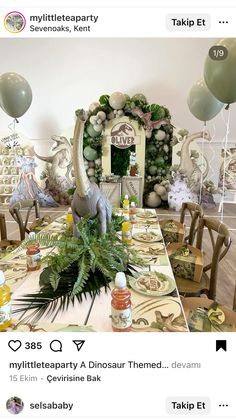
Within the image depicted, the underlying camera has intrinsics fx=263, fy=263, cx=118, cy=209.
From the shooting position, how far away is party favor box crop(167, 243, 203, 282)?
1.27 metres

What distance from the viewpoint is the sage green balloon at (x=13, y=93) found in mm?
2130

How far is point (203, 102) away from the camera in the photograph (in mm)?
2107

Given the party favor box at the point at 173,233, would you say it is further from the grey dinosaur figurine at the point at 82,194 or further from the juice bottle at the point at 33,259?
the juice bottle at the point at 33,259

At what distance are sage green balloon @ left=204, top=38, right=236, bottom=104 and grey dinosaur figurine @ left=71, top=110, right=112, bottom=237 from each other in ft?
2.20

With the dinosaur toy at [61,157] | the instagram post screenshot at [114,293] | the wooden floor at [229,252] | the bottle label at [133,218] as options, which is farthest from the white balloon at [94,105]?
the bottle label at [133,218]

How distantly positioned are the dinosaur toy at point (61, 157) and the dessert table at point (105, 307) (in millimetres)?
3556

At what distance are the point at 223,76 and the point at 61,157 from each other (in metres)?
3.71

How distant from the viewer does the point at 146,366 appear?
0.57m

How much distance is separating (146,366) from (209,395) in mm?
151

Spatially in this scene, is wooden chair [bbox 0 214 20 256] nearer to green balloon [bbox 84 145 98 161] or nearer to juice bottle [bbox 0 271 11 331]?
juice bottle [bbox 0 271 11 331]

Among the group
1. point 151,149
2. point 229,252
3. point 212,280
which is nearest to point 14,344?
point 212,280

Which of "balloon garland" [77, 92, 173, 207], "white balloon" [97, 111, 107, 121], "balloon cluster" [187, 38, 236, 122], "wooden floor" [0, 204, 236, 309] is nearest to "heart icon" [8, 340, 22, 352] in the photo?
"balloon cluster" [187, 38, 236, 122]

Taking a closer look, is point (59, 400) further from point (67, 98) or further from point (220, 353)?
point (67, 98)

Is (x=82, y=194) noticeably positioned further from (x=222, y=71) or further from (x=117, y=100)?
(x=117, y=100)
